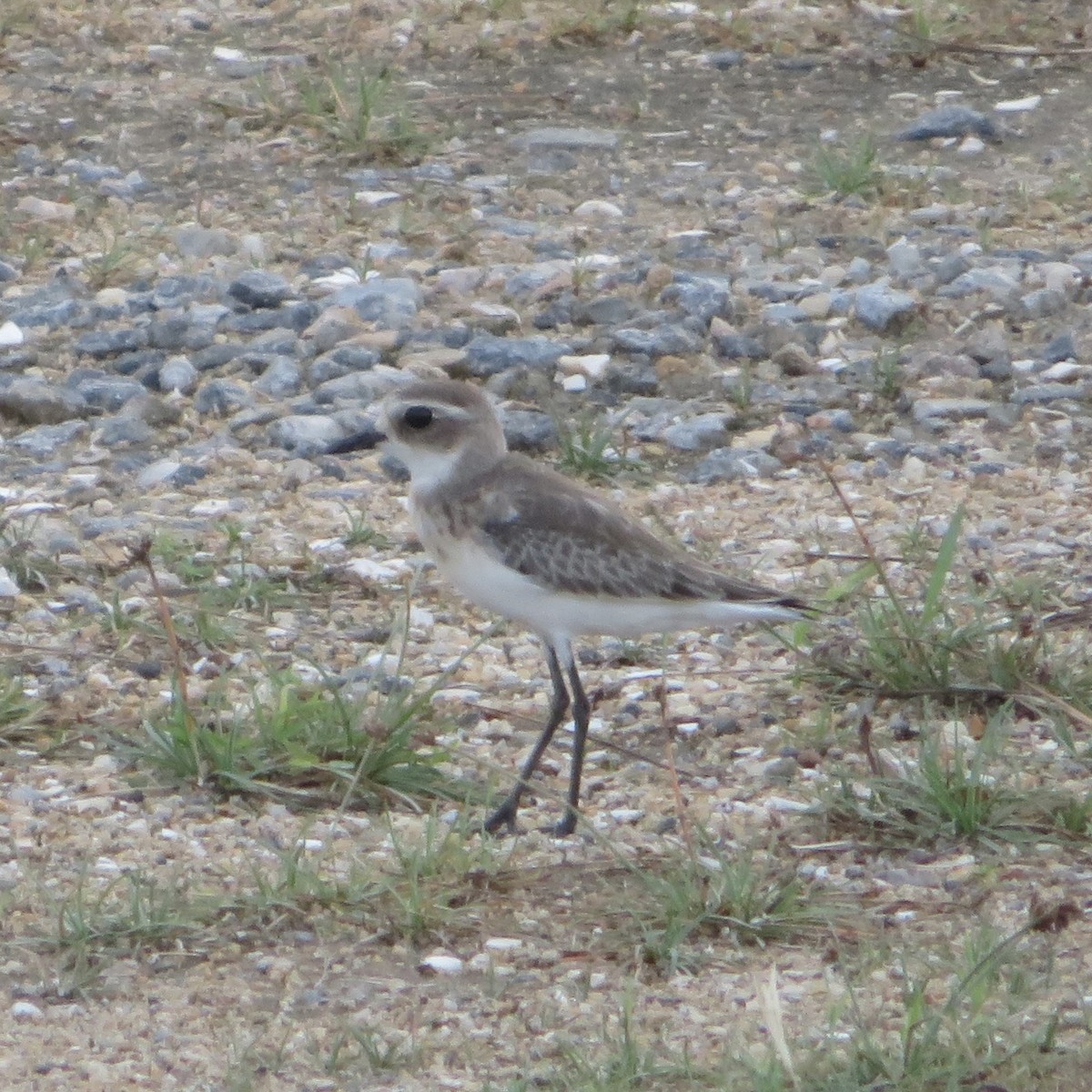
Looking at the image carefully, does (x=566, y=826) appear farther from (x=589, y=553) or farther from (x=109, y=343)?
(x=109, y=343)

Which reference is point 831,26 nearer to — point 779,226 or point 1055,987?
point 779,226

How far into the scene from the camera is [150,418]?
673 cm

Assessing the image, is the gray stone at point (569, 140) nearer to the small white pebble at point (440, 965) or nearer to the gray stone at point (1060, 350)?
the gray stone at point (1060, 350)

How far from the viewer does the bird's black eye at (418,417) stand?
188 inches

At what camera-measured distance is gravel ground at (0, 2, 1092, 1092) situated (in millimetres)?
3742

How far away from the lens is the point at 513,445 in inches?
260

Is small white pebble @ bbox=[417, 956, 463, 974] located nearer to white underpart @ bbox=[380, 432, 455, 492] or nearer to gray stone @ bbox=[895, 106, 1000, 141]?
white underpart @ bbox=[380, 432, 455, 492]

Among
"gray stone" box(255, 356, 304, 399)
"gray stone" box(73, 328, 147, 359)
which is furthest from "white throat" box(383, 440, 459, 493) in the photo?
"gray stone" box(73, 328, 147, 359)

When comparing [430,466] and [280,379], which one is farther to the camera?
[280,379]

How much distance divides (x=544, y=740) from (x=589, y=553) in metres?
0.42

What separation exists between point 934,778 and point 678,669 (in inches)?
43.4

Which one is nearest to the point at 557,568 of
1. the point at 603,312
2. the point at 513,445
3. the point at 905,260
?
the point at 513,445

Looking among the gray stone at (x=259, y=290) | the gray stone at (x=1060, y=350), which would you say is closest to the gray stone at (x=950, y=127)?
the gray stone at (x=1060, y=350)

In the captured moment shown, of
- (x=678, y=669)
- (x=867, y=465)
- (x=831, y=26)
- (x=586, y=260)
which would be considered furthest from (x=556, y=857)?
(x=831, y=26)
